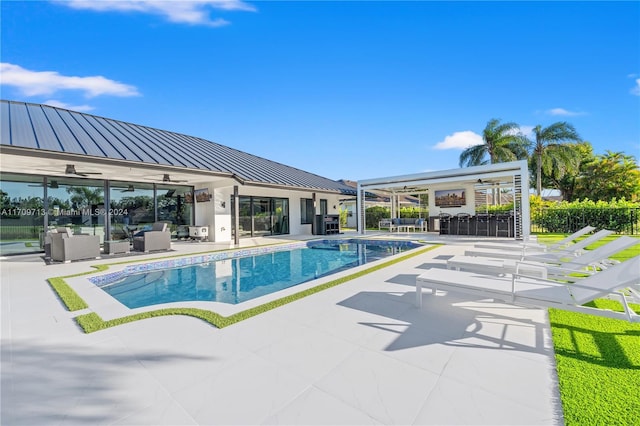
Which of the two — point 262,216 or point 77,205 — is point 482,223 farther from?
point 77,205

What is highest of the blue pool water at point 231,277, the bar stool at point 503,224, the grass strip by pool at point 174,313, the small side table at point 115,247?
the bar stool at point 503,224

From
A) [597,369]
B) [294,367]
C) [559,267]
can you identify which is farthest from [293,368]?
[559,267]

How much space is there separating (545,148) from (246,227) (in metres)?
25.8

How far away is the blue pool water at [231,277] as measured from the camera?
6.30 m

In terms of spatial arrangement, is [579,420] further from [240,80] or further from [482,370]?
[240,80]

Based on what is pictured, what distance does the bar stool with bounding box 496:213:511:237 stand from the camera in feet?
48.4

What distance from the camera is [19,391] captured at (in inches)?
96.1

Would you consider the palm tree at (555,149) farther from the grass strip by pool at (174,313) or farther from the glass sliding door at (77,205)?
the glass sliding door at (77,205)

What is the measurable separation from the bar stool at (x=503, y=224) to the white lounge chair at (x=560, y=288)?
12092 mm

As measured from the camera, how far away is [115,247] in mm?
10234

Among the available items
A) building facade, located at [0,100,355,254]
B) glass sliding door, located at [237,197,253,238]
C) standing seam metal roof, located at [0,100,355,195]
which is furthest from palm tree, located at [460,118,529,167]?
glass sliding door, located at [237,197,253,238]

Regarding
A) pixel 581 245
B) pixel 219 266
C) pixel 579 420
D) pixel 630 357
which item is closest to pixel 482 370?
pixel 579 420

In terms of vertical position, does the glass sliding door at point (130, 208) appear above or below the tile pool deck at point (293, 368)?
above

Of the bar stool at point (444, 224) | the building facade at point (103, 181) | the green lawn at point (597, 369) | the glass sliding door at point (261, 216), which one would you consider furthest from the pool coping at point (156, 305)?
the bar stool at point (444, 224)
